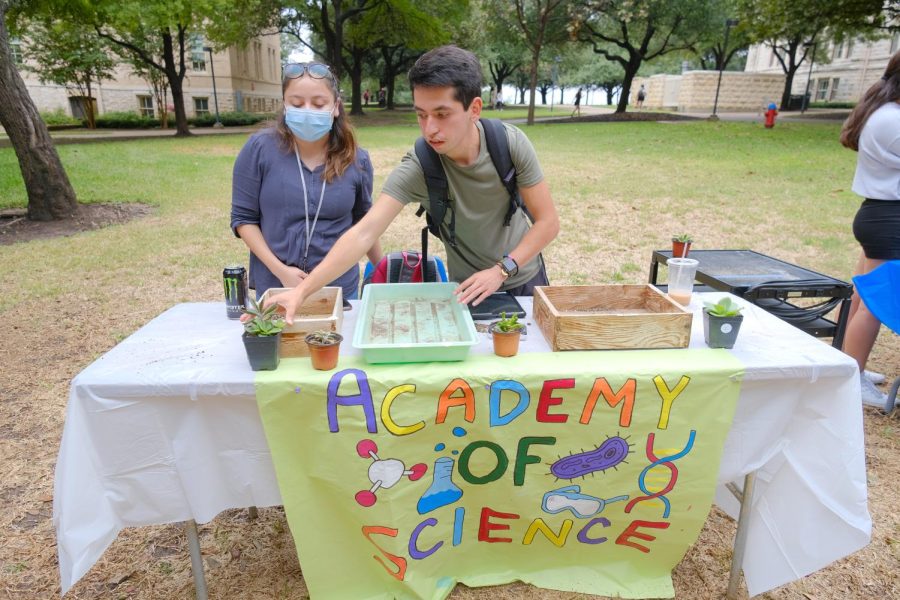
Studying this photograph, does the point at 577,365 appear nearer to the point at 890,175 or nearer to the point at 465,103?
the point at 465,103

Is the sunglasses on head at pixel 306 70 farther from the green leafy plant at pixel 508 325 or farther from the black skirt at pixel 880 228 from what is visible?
the black skirt at pixel 880 228

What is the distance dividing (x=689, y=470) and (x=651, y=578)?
1.62ft

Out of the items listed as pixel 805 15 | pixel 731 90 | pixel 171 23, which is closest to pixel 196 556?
pixel 171 23

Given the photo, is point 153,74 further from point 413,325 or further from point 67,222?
point 413,325

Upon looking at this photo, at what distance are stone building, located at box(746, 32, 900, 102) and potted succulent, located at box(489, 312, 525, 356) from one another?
34.2 meters

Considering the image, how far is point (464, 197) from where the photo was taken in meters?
2.15

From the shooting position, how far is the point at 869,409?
10.9 ft

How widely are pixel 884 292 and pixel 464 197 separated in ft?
6.49

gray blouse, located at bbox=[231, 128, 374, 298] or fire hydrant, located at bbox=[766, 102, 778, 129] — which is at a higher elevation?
fire hydrant, located at bbox=[766, 102, 778, 129]

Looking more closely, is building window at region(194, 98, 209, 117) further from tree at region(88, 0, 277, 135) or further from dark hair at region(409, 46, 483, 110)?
dark hair at region(409, 46, 483, 110)

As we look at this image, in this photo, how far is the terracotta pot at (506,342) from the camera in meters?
1.72

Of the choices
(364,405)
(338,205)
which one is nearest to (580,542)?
(364,405)

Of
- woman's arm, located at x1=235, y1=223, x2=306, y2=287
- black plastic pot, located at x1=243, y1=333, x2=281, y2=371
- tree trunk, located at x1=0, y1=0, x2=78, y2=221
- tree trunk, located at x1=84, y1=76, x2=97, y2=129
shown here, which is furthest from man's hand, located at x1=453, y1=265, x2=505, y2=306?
tree trunk, located at x1=84, y1=76, x2=97, y2=129

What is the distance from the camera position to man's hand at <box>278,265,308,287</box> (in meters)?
2.32
